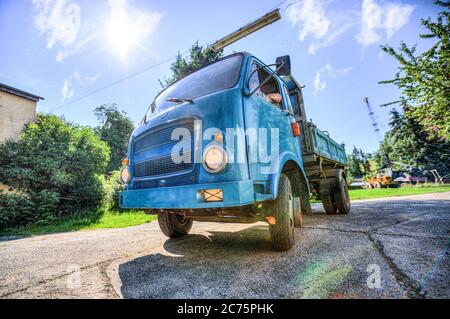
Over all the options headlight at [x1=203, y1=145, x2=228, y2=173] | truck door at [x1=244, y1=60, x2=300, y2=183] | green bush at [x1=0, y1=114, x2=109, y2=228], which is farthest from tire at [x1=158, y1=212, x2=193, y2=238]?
green bush at [x1=0, y1=114, x2=109, y2=228]

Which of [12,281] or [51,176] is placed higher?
[51,176]

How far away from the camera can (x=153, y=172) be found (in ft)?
7.80

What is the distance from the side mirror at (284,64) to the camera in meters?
2.41

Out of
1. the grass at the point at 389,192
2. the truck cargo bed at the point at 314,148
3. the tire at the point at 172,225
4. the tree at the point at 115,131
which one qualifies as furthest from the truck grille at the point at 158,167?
the tree at the point at 115,131

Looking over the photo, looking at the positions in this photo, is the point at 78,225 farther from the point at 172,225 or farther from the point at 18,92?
the point at 18,92

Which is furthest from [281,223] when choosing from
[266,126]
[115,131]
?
[115,131]

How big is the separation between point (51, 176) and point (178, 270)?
368 inches

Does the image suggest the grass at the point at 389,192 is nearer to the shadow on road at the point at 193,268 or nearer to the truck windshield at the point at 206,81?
the shadow on road at the point at 193,268

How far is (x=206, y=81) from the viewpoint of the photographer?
8.84 feet

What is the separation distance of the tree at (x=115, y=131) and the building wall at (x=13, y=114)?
21.0 m

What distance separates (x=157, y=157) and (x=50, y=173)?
891cm

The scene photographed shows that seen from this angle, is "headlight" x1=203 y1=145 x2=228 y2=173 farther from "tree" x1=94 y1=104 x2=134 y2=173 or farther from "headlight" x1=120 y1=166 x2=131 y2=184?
"tree" x1=94 y1=104 x2=134 y2=173
